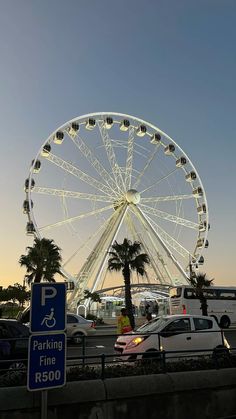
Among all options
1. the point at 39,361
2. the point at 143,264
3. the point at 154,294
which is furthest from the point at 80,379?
the point at 154,294

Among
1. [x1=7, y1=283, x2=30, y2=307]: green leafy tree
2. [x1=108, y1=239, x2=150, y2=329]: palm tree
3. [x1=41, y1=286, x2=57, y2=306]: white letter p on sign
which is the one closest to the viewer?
[x1=41, y1=286, x2=57, y2=306]: white letter p on sign

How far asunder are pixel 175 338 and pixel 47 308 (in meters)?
8.80

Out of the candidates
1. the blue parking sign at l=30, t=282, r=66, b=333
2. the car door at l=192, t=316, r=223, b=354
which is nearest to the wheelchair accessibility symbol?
the blue parking sign at l=30, t=282, r=66, b=333

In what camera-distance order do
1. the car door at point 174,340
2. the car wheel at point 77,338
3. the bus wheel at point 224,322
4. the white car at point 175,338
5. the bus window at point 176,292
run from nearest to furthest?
1. the car wheel at point 77,338
2. the white car at point 175,338
3. the car door at point 174,340
4. the bus wheel at point 224,322
5. the bus window at point 176,292

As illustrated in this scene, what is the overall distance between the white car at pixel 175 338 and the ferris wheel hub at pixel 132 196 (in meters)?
31.4

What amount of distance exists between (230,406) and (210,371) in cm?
70

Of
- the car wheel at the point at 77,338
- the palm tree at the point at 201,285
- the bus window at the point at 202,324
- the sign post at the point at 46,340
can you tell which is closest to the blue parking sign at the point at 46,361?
the sign post at the point at 46,340

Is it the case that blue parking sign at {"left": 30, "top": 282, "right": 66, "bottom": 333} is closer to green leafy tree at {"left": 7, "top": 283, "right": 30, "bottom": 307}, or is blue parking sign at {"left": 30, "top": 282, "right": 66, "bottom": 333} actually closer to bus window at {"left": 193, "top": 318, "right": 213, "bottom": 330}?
bus window at {"left": 193, "top": 318, "right": 213, "bottom": 330}

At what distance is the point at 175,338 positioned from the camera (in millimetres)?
13125

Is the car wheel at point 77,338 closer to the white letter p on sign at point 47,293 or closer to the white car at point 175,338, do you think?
the white car at point 175,338

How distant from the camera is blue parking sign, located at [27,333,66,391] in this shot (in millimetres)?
4867

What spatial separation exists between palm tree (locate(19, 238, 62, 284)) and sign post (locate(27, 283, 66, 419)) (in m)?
37.5

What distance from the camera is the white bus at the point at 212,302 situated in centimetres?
3656

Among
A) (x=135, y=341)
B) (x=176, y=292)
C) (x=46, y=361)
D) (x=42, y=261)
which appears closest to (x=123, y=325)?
(x=135, y=341)
